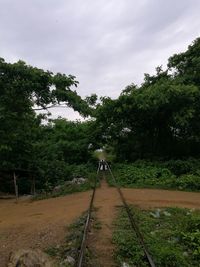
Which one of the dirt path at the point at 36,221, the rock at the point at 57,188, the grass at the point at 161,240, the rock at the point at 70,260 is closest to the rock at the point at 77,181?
the rock at the point at 57,188

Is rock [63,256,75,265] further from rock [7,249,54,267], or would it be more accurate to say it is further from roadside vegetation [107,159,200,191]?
roadside vegetation [107,159,200,191]

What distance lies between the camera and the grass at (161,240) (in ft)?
23.4

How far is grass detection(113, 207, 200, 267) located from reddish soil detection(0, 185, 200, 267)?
26 cm

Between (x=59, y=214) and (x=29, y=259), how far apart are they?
16.4 feet

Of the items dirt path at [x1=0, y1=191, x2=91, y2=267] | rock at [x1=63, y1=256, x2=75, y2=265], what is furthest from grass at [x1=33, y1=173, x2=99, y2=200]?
rock at [x1=63, y1=256, x2=75, y2=265]

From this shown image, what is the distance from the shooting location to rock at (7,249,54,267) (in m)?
6.89

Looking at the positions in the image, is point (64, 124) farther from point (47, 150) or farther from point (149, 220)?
point (149, 220)

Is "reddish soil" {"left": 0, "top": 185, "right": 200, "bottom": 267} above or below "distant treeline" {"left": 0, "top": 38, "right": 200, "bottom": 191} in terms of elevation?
below

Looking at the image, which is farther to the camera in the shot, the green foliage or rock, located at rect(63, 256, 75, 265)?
the green foliage

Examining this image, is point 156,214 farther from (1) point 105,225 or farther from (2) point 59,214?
(2) point 59,214

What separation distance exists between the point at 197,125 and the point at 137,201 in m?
12.0

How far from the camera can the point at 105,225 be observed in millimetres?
9875

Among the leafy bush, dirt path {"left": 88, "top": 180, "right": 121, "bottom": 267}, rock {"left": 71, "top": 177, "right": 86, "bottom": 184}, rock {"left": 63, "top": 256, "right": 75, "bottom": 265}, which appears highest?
rock {"left": 71, "top": 177, "right": 86, "bottom": 184}

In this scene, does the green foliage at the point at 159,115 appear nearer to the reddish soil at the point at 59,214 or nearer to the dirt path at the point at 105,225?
the reddish soil at the point at 59,214
